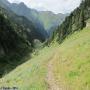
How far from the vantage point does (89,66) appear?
3634 centimetres

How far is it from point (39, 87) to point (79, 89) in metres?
6.63

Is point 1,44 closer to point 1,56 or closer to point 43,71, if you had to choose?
point 1,56

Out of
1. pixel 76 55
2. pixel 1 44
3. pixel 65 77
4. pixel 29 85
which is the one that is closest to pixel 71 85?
pixel 65 77

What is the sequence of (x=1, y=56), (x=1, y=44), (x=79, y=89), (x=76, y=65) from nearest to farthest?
1. (x=79, y=89)
2. (x=76, y=65)
3. (x=1, y=56)
4. (x=1, y=44)

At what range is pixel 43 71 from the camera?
4553 cm

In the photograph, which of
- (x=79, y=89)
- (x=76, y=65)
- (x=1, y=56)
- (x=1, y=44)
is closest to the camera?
(x=79, y=89)

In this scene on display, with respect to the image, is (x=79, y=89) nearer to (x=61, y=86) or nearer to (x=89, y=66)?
(x=61, y=86)

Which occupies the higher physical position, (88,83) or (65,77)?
(65,77)

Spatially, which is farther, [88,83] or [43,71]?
[43,71]

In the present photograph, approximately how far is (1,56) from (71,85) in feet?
508

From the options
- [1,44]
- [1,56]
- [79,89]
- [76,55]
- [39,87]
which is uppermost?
[1,44]

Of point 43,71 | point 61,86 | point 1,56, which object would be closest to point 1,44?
point 1,56

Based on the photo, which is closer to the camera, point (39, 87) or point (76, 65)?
point (39, 87)

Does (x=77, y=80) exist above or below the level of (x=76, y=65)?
below
